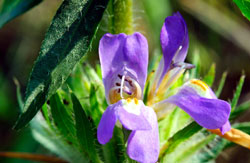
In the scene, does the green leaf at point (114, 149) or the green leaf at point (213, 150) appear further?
the green leaf at point (213, 150)

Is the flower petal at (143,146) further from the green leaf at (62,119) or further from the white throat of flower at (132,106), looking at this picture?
the green leaf at (62,119)

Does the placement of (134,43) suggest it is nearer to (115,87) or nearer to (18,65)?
(115,87)

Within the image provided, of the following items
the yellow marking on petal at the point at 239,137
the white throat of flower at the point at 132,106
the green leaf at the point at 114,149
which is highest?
the white throat of flower at the point at 132,106

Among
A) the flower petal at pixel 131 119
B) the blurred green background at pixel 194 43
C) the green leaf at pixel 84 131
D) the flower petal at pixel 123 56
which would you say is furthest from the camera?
the blurred green background at pixel 194 43

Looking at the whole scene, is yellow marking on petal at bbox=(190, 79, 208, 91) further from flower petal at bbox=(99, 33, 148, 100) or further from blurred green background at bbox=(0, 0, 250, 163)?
blurred green background at bbox=(0, 0, 250, 163)

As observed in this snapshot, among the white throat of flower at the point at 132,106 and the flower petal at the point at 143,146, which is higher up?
the white throat of flower at the point at 132,106

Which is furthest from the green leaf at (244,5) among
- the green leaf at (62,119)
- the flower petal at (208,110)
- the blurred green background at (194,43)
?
the blurred green background at (194,43)

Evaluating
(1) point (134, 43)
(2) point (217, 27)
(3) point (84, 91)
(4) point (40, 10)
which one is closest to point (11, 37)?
(4) point (40, 10)
